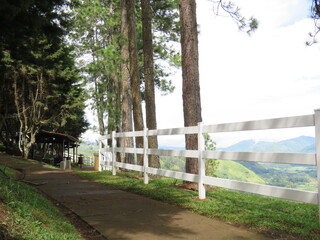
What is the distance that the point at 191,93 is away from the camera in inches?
352

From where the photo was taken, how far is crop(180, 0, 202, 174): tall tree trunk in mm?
8898

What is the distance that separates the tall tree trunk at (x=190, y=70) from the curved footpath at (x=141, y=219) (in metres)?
2.33

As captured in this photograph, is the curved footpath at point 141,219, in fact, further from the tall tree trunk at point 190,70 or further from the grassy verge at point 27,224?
the tall tree trunk at point 190,70

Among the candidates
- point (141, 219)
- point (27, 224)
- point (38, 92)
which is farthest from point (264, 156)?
point (38, 92)

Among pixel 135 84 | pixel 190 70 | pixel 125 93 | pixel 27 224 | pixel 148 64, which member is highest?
pixel 148 64

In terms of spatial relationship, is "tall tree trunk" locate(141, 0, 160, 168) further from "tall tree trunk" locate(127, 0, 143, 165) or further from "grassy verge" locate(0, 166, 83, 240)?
"grassy verge" locate(0, 166, 83, 240)

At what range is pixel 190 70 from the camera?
9.03 m

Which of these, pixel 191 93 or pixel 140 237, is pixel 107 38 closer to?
pixel 191 93

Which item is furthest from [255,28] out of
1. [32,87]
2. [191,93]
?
[32,87]

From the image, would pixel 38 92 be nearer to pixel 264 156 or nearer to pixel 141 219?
pixel 141 219

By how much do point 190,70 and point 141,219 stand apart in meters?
4.70

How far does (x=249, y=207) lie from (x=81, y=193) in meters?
4.30

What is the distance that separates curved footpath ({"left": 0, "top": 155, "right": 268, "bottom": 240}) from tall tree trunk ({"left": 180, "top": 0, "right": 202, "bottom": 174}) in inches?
91.9

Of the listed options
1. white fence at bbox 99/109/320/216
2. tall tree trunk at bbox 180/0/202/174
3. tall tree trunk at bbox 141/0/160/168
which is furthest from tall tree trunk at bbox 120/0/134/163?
white fence at bbox 99/109/320/216
